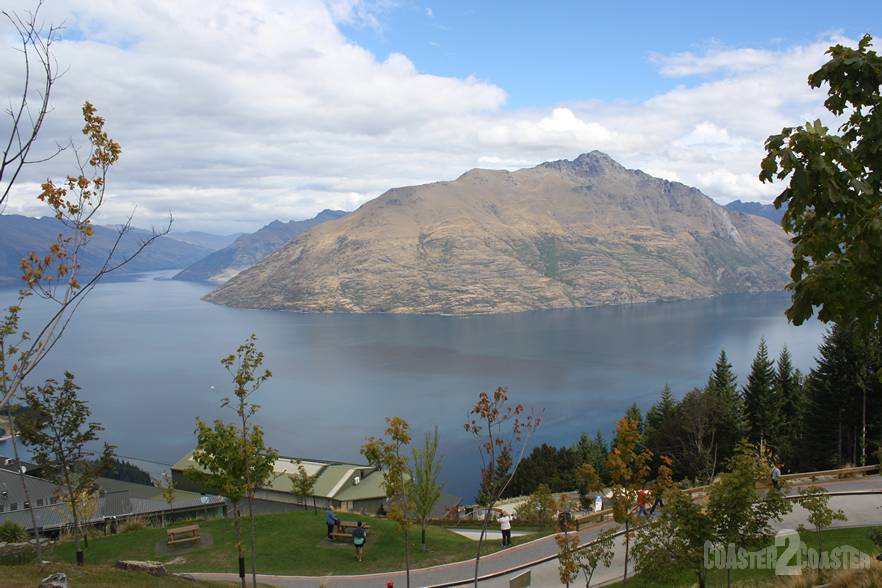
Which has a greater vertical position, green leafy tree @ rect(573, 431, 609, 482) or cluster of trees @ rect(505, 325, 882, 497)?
cluster of trees @ rect(505, 325, 882, 497)

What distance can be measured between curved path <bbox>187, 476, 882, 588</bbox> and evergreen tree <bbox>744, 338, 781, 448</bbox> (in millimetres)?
Result: 22720

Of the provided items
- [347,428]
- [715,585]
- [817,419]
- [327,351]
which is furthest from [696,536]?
[327,351]

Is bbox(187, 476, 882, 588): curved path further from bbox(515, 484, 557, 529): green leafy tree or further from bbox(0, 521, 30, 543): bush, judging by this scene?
bbox(0, 521, 30, 543): bush

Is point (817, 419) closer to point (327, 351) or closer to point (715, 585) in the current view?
point (715, 585)

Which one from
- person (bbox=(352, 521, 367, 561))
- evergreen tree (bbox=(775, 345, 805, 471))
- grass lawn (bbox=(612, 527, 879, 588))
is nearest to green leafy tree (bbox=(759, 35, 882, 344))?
grass lawn (bbox=(612, 527, 879, 588))

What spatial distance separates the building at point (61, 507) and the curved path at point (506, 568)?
16.9 meters

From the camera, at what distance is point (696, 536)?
37.7 ft

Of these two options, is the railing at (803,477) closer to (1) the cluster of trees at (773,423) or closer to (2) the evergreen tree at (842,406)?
(1) the cluster of trees at (773,423)

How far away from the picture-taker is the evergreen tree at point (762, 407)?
4209 cm

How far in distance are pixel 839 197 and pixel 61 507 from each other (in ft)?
125

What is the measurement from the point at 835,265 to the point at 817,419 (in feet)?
125

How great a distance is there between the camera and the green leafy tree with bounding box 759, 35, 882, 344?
4602mm

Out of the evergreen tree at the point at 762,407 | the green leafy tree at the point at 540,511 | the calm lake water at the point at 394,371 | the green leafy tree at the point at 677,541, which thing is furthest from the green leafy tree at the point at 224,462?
the calm lake water at the point at 394,371

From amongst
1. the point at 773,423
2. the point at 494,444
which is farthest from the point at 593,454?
the point at 494,444
